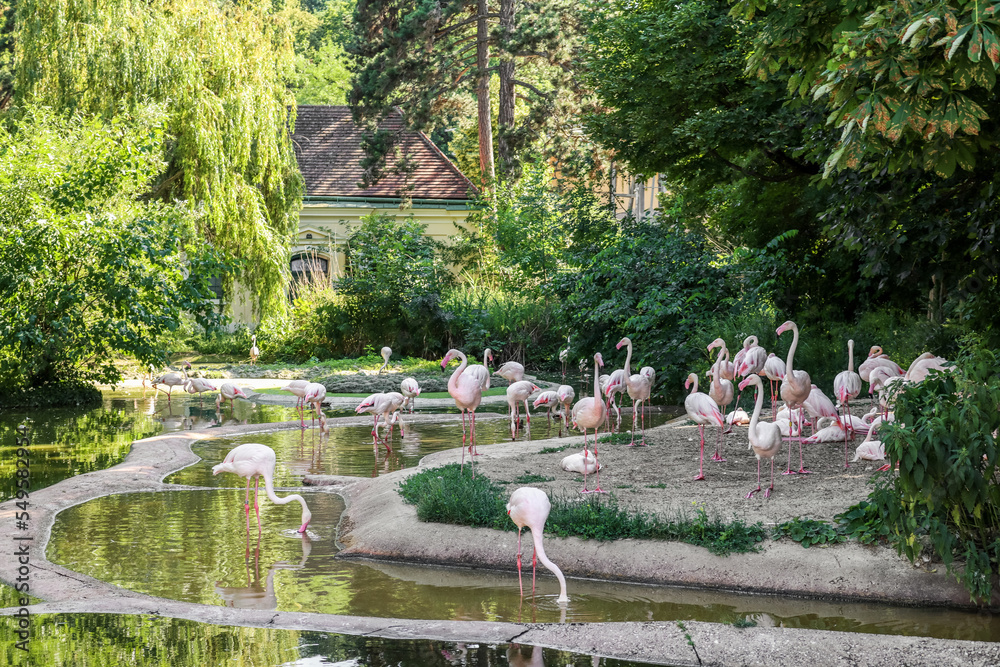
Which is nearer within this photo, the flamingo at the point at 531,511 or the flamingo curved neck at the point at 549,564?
the flamingo curved neck at the point at 549,564

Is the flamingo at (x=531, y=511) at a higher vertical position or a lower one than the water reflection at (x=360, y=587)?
higher

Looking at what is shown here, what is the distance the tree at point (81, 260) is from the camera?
14.6 m

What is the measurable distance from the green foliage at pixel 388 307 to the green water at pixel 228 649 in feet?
57.7

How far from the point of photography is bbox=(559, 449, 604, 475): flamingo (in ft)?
28.6

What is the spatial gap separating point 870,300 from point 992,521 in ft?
35.7

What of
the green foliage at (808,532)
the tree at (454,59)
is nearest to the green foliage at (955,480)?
the green foliage at (808,532)

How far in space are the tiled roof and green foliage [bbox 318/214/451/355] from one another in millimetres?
6913

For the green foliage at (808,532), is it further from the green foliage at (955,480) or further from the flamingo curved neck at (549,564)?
the flamingo curved neck at (549,564)

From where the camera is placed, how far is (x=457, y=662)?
5168 mm

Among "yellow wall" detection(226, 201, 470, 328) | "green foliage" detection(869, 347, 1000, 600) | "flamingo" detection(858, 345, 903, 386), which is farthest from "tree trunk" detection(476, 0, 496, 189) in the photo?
"green foliage" detection(869, 347, 1000, 600)

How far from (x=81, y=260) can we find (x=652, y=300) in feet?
31.2

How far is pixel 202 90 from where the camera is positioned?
2041cm

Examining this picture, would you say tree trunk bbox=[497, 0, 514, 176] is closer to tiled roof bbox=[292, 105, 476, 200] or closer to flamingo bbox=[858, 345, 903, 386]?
tiled roof bbox=[292, 105, 476, 200]

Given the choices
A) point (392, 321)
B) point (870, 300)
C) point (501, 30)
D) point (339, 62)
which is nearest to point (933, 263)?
point (870, 300)
